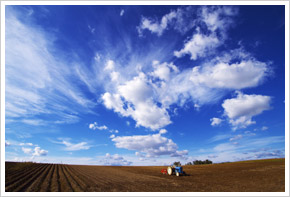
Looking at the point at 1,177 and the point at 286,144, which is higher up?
the point at 286,144

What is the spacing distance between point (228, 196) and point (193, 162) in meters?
61.2

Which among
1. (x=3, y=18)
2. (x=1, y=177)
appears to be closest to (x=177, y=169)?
(x=1, y=177)

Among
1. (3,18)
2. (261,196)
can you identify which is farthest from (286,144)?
(3,18)

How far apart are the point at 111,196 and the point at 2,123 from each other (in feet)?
Result: 30.9

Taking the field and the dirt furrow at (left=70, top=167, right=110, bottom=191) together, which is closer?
the field

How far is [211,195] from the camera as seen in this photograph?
10.8 meters

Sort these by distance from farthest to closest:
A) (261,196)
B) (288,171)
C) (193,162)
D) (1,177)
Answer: (193,162) < (288,171) < (1,177) < (261,196)

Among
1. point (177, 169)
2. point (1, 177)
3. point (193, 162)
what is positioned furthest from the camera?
point (193, 162)

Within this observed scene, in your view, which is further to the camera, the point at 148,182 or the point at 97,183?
the point at 148,182

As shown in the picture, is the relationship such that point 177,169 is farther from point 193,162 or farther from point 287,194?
Result: point 193,162

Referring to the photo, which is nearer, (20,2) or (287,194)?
(287,194)

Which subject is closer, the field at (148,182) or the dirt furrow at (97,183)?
the field at (148,182)

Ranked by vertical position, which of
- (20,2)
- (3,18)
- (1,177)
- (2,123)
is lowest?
(1,177)

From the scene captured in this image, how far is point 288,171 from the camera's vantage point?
42.9 ft
